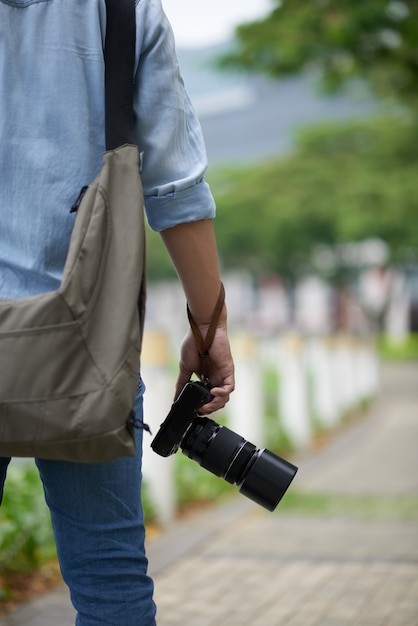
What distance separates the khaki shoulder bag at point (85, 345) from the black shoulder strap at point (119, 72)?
0.23 feet

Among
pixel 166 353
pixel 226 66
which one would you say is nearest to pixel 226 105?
pixel 226 66

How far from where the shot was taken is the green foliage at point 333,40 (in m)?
9.38

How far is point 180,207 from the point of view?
2.00 m

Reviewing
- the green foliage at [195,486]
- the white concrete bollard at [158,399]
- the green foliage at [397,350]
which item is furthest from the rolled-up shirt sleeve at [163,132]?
the green foliage at [397,350]

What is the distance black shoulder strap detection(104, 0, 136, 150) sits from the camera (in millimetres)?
1906

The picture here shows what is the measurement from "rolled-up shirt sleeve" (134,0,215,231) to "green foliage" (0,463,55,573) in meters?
2.55

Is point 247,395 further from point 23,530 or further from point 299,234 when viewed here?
point 299,234

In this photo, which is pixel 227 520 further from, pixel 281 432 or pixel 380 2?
pixel 380 2

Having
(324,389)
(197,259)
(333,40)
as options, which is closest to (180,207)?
(197,259)

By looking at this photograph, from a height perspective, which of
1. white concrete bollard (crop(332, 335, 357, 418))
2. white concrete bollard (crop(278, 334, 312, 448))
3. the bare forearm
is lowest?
white concrete bollard (crop(332, 335, 357, 418))

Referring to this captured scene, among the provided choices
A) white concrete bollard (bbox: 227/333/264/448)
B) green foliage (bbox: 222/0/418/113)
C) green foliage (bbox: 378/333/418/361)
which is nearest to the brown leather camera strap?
white concrete bollard (bbox: 227/333/264/448)

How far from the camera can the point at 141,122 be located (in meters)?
1.99

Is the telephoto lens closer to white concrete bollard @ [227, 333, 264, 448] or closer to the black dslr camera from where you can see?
the black dslr camera

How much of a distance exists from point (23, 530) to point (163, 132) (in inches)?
114
